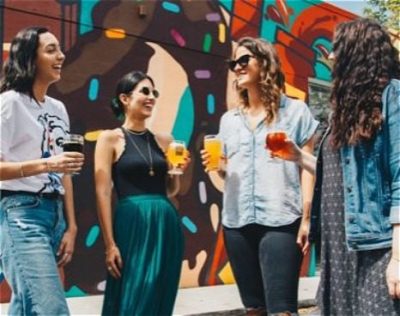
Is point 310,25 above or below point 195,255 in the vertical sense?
above

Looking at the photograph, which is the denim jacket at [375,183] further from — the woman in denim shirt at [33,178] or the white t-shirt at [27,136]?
the white t-shirt at [27,136]

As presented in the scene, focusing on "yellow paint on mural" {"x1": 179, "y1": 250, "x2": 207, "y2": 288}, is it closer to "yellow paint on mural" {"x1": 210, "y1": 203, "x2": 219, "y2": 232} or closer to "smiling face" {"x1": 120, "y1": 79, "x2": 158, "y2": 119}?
"yellow paint on mural" {"x1": 210, "y1": 203, "x2": 219, "y2": 232}

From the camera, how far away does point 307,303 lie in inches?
259

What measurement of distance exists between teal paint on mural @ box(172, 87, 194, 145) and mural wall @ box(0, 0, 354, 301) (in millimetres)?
12

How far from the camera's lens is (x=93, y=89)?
637 centimetres

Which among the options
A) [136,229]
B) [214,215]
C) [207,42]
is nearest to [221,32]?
[207,42]

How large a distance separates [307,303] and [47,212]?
4.55m

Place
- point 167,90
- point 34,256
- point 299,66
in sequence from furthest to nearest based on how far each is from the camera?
point 299,66 → point 167,90 → point 34,256

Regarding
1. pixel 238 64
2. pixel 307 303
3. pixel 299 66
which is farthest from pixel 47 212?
pixel 299 66

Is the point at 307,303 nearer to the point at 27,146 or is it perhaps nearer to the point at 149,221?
the point at 149,221

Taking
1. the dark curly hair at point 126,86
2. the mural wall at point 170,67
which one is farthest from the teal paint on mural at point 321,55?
the dark curly hair at point 126,86

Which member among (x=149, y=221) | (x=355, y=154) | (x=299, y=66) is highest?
(x=299, y=66)

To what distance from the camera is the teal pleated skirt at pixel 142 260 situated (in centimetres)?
307

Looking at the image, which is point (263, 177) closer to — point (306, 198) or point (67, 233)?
point (306, 198)
